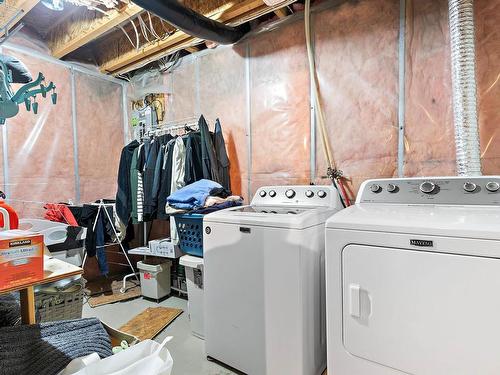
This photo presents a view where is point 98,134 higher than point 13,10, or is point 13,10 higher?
point 13,10

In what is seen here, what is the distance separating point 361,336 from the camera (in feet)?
3.81

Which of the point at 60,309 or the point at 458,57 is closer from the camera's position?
the point at 60,309

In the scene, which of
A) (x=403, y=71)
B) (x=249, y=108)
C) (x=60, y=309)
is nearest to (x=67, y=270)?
(x=60, y=309)

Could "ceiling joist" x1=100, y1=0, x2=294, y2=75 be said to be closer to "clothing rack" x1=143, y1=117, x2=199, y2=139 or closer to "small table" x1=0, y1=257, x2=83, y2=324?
"clothing rack" x1=143, y1=117, x2=199, y2=139

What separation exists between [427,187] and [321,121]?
997mm

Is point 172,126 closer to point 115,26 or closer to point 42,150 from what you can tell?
point 115,26

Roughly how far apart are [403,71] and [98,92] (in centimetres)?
348

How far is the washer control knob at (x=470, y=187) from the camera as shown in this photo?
1.36 meters

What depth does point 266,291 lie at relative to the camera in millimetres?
1509

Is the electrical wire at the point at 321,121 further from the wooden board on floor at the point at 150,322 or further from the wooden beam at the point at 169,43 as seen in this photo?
the wooden board on floor at the point at 150,322

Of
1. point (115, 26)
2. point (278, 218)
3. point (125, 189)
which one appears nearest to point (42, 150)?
point (125, 189)

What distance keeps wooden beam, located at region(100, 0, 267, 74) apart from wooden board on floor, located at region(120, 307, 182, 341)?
2.56m

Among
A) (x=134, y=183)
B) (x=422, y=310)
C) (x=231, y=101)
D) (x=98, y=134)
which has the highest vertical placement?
(x=231, y=101)

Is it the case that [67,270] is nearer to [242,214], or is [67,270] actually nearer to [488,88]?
[242,214]
